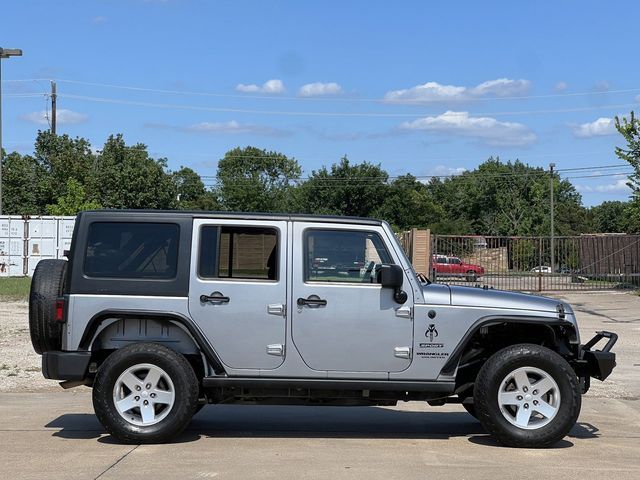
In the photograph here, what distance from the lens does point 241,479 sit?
6199 millimetres

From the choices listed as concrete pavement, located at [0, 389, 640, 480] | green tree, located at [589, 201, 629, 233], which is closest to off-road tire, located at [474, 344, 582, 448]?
concrete pavement, located at [0, 389, 640, 480]

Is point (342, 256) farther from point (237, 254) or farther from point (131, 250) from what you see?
point (131, 250)

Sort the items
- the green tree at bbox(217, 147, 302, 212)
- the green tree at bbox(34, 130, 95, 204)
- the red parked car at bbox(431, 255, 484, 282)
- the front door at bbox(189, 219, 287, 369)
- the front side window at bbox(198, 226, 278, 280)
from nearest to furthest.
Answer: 1. the front door at bbox(189, 219, 287, 369)
2. the front side window at bbox(198, 226, 278, 280)
3. the red parked car at bbox(431, 255, 484, 282)
4. the green tree at bbox(34, 130, 95, 204)
5. the green tree at bbox(217, 147, 302, 212)

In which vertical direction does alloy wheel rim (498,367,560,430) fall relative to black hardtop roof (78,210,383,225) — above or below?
below

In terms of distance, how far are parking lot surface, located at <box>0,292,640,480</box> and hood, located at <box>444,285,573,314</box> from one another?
123 cm

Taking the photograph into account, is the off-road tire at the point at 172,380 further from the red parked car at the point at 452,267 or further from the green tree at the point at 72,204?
the green tree at the point at 72,204

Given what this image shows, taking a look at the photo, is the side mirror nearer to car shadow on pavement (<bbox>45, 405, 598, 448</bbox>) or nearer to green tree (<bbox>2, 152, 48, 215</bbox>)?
car shadow on pavement (<bbox>45, 405, 598, 448</bbox>)

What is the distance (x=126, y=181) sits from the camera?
2231 inches

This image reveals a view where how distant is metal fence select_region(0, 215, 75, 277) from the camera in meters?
35.6

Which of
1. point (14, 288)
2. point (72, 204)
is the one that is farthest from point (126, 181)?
point (14, 288)

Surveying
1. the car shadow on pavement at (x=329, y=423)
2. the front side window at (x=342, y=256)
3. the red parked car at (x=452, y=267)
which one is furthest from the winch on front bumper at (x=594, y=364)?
the red parked car at (x=452, y=267)

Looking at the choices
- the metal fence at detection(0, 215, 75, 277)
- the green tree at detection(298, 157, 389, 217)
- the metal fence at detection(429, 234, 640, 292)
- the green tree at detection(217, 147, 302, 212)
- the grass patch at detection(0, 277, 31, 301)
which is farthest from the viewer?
the green tree at detection(217, 147, 302, 212)

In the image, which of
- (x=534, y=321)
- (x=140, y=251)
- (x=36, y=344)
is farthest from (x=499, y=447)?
(x=36, y=344)

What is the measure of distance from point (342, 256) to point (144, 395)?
6.78 ft
